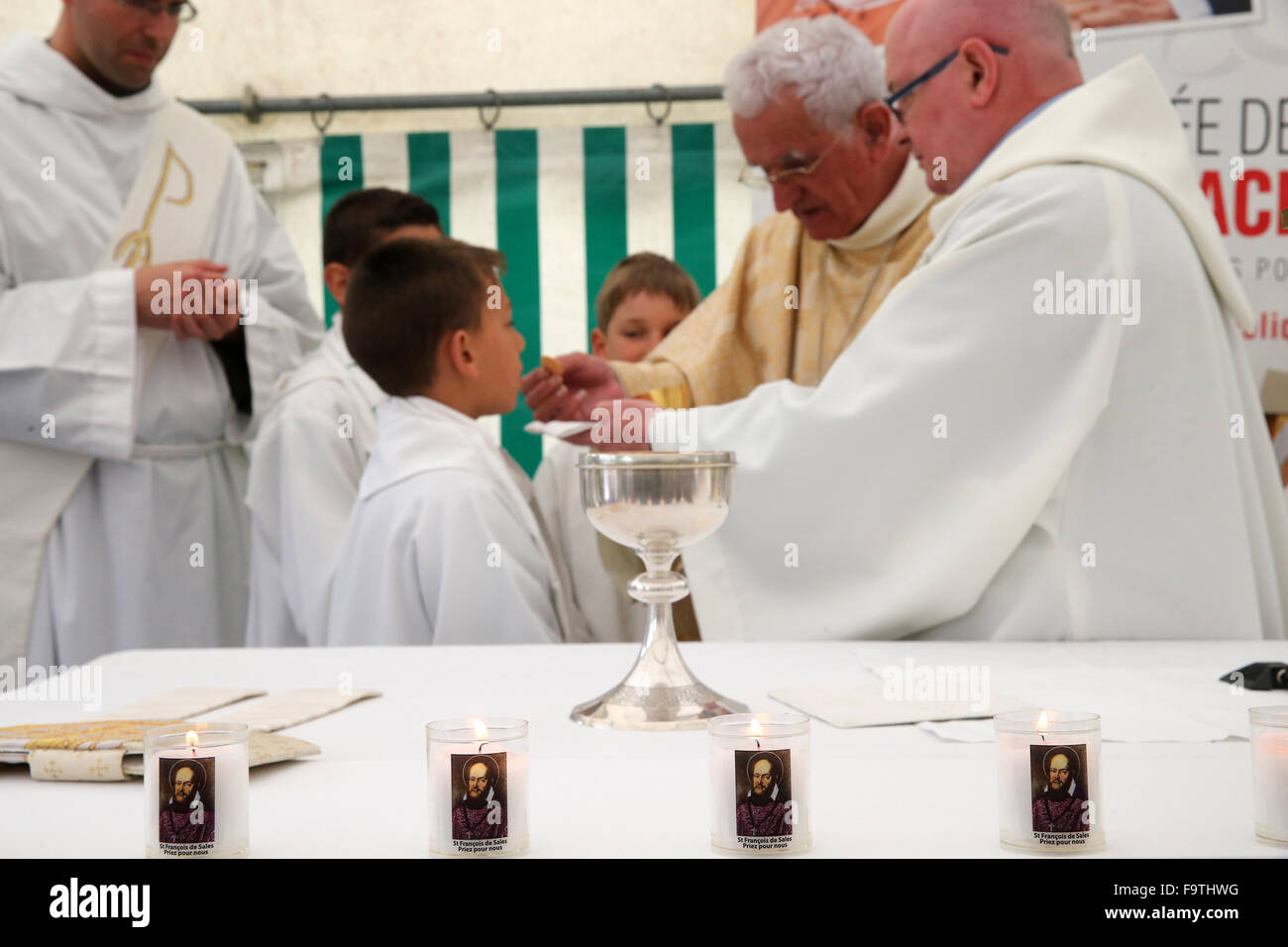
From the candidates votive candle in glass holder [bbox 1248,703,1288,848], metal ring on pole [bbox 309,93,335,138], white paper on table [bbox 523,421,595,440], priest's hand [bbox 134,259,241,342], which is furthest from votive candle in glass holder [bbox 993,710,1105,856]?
metal ring on pole [bbox 309,93,335,138]

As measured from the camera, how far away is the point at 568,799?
1.02m

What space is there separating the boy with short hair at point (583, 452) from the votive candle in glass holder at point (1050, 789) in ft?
3.74

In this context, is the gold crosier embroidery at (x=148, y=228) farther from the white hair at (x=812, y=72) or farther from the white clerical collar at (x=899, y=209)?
the white clerical collar at (x=899, y=209)

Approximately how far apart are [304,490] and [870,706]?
1.97 metres

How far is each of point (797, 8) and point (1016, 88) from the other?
1.56 meters

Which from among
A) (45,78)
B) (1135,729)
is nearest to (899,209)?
(1135,729)

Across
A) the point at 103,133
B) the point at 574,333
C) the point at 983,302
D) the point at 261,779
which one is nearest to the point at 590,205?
the point at 574,333

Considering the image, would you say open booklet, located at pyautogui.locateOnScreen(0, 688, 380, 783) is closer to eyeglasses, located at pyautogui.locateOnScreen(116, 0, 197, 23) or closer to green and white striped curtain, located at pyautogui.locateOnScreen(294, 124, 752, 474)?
eyeglasses, located at pyautogui.locateOnScreen(116, 0, 197, 23)

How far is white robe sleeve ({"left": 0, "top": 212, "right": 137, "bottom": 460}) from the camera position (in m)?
2.98

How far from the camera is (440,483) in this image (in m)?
2.42

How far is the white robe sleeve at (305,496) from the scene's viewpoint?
2945 millimetres

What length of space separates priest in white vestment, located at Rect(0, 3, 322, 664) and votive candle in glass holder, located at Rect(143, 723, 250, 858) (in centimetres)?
231
